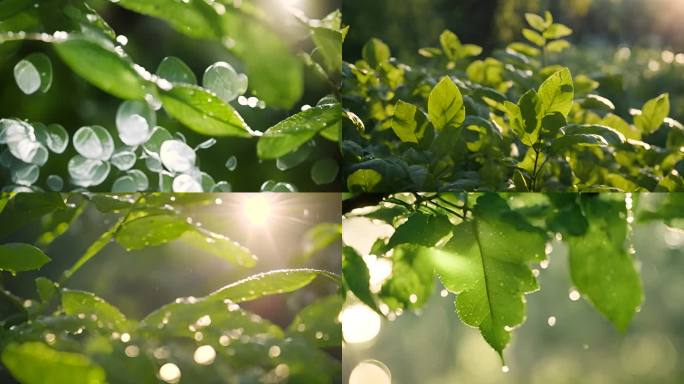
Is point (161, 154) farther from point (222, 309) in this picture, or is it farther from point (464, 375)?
point (464, 375)

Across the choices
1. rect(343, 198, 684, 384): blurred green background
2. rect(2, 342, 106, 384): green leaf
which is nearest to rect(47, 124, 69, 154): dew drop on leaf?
rect(2, 342, 106, 384): green leaf

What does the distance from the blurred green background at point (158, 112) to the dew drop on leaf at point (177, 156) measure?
0.01m

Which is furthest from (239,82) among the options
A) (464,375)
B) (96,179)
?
(464,375)

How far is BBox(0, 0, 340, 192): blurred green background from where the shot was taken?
82 centimetres

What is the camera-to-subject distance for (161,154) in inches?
34.6

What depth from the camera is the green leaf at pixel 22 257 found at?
75 centimetres

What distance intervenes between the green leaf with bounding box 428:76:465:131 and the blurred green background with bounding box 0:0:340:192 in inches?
8.3

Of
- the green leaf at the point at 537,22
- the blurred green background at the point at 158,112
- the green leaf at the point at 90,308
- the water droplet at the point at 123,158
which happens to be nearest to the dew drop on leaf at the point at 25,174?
the blurred green background at the point at 158,112

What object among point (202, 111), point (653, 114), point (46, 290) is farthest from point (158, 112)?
point (653, 114)

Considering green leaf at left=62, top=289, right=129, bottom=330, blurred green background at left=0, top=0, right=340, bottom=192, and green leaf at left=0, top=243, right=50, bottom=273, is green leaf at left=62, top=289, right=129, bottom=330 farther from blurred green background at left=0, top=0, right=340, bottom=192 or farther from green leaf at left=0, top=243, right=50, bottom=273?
blurred green background at left=0, top=0, right=340, bottom=192

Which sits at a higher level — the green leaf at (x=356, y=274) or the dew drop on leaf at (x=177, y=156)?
the dew drop on leaf at (x=177, y=156)

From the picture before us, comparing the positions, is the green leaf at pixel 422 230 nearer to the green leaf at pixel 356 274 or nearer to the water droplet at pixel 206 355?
the green leaf at pixel 356 274

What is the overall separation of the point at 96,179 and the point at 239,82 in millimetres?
229

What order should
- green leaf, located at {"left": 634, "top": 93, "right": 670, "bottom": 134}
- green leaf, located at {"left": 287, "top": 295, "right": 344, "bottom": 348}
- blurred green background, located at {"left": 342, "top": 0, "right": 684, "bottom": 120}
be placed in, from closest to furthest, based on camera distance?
green leaf, located at {"left": 287, "top": 295, "right": 344, "bottom": 348} < green leaf, located at {"left": 634, "top": 93, "right": 670, "bottom": 134} < blurred green background, located at {"left": 342, "top": 0, "right": 684, "bottom": 120}
